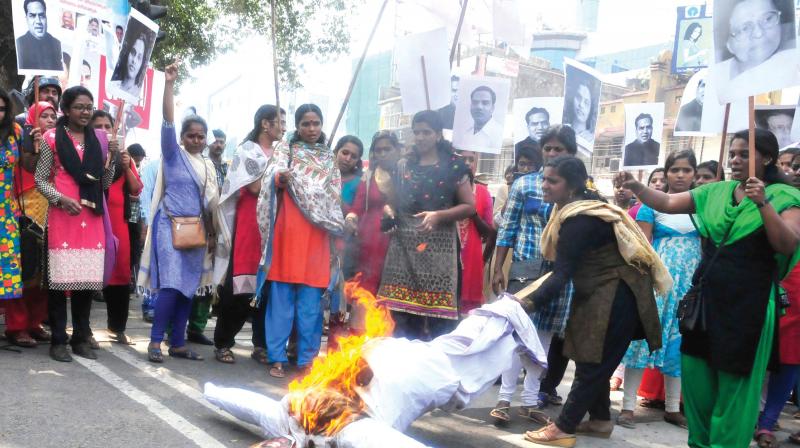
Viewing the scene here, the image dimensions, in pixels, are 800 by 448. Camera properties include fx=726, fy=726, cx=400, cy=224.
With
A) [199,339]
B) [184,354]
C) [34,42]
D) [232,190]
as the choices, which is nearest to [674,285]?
[232,190]

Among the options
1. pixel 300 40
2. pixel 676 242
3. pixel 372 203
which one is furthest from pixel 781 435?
pixel 300 40

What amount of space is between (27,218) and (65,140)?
0.74 metres

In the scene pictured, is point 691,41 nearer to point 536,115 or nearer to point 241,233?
point 536,115

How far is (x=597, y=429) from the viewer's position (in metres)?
4.47

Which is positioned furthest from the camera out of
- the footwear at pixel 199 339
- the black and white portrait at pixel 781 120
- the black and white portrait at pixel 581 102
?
A: the black and white portrait at pixel 581 102

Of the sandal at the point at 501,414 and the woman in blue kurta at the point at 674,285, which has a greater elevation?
the woman in blue kurta at the point at 674,285

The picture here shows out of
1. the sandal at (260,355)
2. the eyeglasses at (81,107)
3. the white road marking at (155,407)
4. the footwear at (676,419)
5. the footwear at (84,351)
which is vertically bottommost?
the footwear at (676,419)

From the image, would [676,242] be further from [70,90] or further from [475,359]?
[70,90]

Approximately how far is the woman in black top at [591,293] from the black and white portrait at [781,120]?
115 inches

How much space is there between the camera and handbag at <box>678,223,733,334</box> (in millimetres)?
3896

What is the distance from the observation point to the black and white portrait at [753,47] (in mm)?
3811

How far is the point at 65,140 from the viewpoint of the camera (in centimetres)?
511

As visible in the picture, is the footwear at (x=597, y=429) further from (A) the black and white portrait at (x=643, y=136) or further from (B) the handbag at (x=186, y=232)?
(A) the black and white portrait at (x=643, y=136)

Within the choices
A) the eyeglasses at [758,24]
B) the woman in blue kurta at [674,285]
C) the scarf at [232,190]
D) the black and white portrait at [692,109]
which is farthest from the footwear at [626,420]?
the black and white portrait at [692,109]
